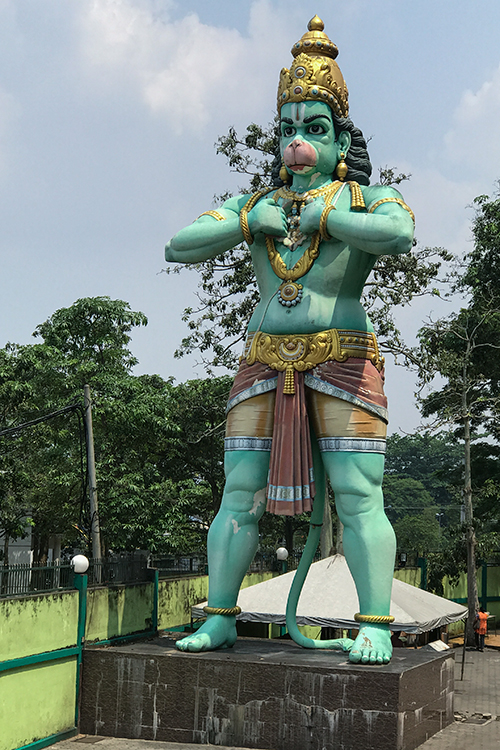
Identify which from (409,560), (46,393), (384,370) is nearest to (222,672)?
(384,370)

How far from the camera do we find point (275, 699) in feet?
21.8

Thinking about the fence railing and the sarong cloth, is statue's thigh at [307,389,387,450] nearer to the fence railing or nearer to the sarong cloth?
the sarong cloth

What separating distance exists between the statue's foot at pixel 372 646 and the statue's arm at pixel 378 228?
286 cm

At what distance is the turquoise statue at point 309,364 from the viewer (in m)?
6.92

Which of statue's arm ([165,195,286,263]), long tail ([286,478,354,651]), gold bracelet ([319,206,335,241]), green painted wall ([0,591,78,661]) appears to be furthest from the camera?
green painted wall ([0,591,78,661])

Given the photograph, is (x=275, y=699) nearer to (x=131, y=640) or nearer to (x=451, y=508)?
(x=131, y=640)

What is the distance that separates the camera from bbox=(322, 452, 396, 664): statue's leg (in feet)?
22.3

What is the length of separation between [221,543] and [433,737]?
2257 mm

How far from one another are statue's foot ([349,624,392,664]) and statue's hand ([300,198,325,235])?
3101 mm

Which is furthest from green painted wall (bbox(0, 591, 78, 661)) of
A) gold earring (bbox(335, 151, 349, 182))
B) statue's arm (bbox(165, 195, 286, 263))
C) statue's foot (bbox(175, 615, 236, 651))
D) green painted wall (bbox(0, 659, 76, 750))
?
gold earring (bbox(335, 151, 349, 182))

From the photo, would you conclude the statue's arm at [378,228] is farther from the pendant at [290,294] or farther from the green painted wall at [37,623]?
the green painted wall at [37,623]

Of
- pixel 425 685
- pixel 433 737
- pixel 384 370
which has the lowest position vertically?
pixel 433 737

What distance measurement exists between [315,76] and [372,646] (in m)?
4.52

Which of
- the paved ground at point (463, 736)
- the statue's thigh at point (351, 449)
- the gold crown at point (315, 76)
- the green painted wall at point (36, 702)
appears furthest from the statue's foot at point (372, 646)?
the gold crown at point (315, 76)
